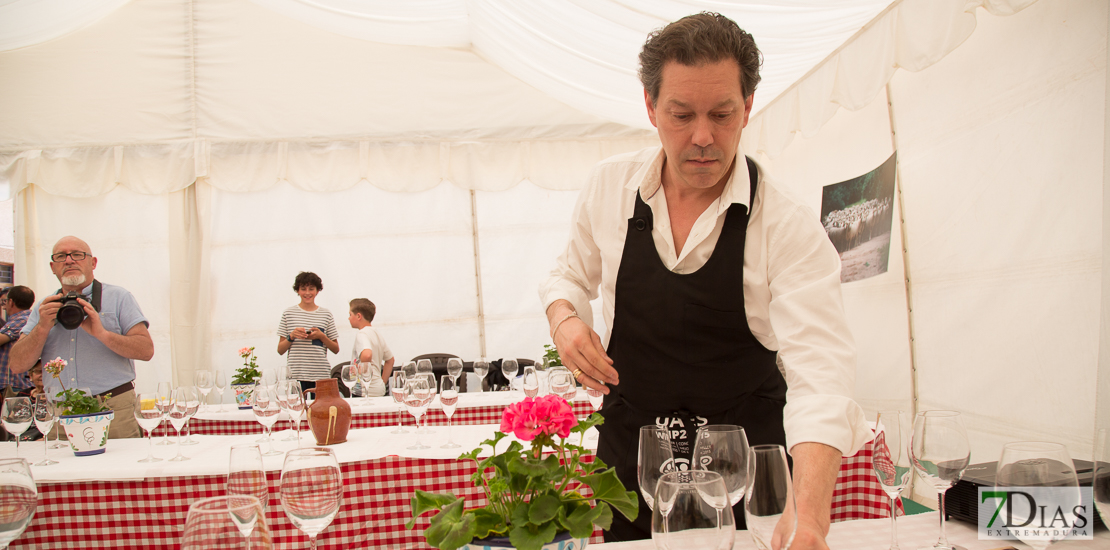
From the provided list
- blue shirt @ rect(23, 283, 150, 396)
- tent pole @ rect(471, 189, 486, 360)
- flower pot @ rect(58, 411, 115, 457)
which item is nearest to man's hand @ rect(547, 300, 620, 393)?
flower pot @ rect(58, 411, 115, 457)

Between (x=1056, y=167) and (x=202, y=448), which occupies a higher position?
(x=1056, y=167)

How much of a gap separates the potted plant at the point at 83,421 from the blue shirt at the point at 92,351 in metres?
0.85

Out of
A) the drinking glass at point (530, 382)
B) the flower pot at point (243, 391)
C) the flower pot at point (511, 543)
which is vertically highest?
the flower pot at point (511, 543)

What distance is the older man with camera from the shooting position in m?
3.16

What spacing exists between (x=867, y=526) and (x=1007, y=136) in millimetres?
2230

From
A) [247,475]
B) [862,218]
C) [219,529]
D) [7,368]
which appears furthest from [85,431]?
[862,218]

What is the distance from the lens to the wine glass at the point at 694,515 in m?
0.80

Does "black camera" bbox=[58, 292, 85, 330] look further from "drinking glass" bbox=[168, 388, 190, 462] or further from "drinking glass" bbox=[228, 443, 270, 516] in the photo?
"drinking glass" bbox=[228, 443, 270, 516]

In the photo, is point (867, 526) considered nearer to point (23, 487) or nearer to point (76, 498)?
point (23, 487)

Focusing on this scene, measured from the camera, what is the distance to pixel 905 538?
1.17 m

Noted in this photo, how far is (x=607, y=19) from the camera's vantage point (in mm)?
3986

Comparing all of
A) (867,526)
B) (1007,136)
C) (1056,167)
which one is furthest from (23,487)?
(1007,136)

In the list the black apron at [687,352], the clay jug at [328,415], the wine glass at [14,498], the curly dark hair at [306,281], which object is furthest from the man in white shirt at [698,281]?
the curly dark hair at [306,281]

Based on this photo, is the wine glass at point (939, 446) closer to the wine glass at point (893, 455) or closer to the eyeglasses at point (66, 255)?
the wine glass at point (893, 455)
